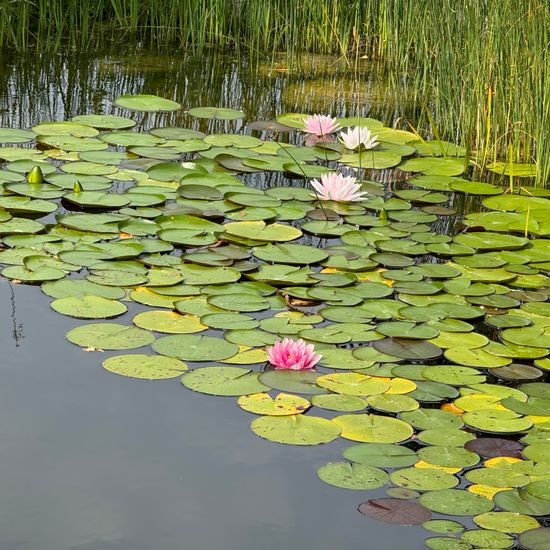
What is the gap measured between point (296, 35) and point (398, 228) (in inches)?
105

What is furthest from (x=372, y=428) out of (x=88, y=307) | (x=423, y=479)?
(x=88, y=307)

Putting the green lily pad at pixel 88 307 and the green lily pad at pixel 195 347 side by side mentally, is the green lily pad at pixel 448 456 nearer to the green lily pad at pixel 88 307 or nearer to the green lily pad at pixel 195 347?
the green lily pad at pixel 195 347

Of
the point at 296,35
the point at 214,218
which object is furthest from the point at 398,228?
the point at 296,35

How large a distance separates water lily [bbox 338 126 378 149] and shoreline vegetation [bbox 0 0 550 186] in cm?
30

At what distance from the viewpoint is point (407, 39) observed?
539 centimetres

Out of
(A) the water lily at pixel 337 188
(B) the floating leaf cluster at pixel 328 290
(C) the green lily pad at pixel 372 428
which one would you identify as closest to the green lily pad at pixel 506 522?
(B) the floating leaf cluster at pixel 328 290

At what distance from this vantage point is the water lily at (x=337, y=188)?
3729 millimetres

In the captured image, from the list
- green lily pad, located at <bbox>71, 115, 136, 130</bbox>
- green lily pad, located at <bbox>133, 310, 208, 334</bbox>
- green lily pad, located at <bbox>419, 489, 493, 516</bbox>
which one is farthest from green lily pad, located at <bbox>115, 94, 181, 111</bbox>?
green lily pad, located at <bbox>419, 489, 493, 516</bbox>

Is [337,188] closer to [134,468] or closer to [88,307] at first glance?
[88,307]

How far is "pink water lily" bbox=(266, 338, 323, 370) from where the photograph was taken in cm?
257

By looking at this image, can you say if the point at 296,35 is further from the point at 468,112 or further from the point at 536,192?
the point at 536,192

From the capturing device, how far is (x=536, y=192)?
412 centimetres

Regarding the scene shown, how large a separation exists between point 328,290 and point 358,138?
1480mm

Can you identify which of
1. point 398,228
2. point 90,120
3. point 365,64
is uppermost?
point 365,64
